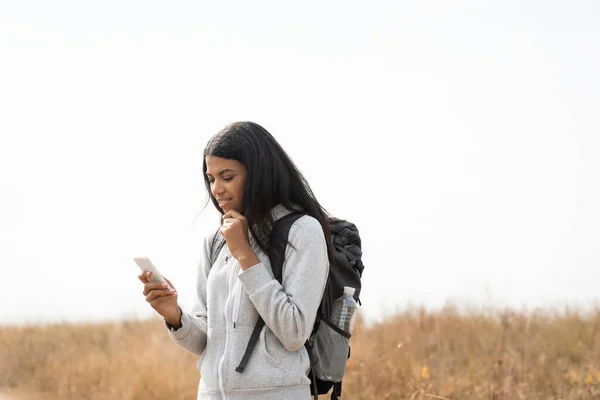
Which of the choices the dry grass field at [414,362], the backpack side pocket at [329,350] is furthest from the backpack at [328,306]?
the dry grass field at [414,362]

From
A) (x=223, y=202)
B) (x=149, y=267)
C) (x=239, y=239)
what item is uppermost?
(x=223, y=202)

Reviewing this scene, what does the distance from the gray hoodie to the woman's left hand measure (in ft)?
0.15

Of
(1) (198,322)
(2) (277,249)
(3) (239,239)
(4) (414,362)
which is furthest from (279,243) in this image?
(4) (414,362)

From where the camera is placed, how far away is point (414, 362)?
22.3 feet

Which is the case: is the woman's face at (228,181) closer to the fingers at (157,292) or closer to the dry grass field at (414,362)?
the fingers at (157,292)

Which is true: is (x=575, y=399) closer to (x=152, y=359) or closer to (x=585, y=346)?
(x=585, y=346)

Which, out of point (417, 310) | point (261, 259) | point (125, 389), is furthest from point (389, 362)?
point (261, 259)

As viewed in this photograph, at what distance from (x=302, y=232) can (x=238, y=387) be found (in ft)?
2.11

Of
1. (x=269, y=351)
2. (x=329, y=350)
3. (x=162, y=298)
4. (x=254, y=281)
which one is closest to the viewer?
(x=254, y=281)

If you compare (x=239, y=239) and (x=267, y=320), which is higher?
(x=239, y=239)

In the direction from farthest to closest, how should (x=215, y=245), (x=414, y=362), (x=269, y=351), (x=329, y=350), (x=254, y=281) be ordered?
(x=414, y=362)
(x=215, y=245)
(x=329, y=350)
(x=269, y=351)
(x=254, y=281)

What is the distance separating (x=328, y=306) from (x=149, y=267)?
75 cm

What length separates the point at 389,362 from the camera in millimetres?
6641

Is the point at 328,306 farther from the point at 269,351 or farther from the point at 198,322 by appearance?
the point at 198,322
